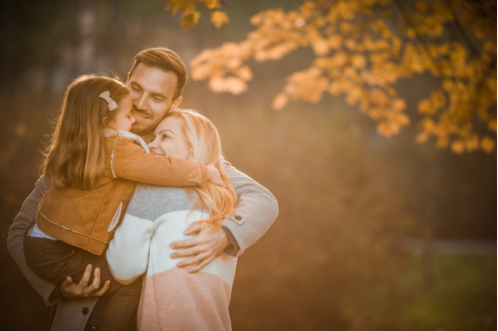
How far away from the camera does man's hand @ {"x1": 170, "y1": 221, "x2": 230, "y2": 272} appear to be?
144 centimetres

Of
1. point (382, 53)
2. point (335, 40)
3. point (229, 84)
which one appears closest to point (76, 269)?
point (229, 84)

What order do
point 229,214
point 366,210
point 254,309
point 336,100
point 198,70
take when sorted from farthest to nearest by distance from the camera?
point 336,100 → point 366,210 → point 254,309 → point 198,70 → point 229,214

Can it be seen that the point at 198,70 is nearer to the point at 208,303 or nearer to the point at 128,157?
the point at 128,157

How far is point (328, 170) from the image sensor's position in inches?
195

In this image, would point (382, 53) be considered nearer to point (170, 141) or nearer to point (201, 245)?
point (170, 141)

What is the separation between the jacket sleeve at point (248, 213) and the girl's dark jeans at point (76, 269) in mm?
446

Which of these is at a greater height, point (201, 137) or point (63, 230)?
point (201, 137)

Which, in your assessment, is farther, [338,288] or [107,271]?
[338,288]

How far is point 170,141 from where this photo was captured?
1534 mm

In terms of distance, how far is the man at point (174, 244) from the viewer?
1442mm

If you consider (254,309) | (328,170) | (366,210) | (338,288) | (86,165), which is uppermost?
(86,165)

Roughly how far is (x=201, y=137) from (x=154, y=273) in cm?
58

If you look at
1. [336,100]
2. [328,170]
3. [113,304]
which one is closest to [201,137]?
[113,304]

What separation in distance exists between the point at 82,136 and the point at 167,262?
22.8 inches
